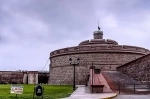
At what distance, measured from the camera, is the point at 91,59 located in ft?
124

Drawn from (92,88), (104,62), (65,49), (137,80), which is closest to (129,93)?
(92,88)

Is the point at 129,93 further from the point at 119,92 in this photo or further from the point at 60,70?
the point at 60,70

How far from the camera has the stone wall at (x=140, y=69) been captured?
24.8 m

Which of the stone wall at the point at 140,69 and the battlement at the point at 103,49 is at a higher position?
the battlement at the point at 103,49

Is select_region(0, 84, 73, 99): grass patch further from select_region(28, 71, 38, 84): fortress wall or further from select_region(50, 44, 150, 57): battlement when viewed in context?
select_region(28, 71, 38, 84): fortress wall

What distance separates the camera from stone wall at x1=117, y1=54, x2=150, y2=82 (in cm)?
2478

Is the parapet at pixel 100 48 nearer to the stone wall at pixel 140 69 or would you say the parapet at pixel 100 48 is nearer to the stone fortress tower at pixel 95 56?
the stone fortress tower at pixel 95 56

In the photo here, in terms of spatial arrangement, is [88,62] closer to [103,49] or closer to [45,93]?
[103,49]

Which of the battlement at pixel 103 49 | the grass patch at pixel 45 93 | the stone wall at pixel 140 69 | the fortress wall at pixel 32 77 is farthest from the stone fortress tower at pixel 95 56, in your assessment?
the grass patch at pixel 45 93

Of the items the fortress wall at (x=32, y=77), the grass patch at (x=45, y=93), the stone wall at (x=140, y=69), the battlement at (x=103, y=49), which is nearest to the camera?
the grass patch at (x=45, y=93)

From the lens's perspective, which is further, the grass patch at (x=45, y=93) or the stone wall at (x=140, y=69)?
the stone wall at (x=140, y=69)

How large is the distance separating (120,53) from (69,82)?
7.80 m

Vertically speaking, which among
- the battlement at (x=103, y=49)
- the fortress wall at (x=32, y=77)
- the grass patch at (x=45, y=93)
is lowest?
the grass patch at (x=45, y=93)

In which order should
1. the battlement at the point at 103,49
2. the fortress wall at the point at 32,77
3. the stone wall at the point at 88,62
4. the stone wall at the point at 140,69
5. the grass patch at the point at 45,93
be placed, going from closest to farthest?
1. the grass patch at the point at 45,93
2. the stone wall at the point at 140,69
3. the stone wall at the point at 88,62
4. the battlement at the point at 103,49
5. the fortress wall at the point at 32,77
